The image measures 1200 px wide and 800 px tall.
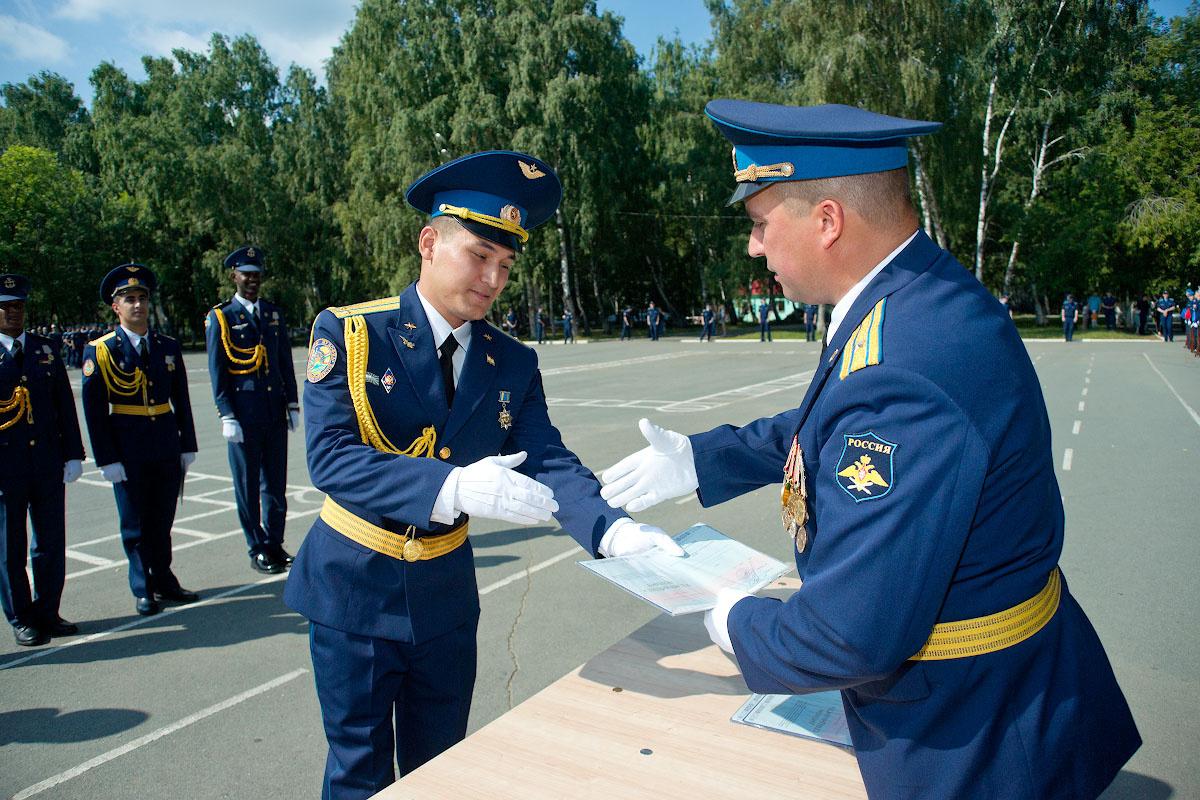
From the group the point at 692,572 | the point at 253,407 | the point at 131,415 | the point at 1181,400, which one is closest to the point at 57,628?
the point at 131,415

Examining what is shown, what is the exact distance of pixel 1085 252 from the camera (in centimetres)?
3275

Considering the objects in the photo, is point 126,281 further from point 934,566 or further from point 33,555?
point 934,566

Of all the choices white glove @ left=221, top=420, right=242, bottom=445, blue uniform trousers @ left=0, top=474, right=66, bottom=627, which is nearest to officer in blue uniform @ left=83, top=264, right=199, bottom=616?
white glove @ left=221, top=420, right=242, bottom=445

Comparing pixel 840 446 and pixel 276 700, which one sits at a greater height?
pixel 840 446

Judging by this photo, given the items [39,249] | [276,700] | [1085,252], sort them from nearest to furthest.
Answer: [276,700] < [1085,252] < [39,249]

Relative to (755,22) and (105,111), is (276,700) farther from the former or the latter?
(105,111)

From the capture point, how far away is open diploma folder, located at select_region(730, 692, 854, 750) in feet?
6.75

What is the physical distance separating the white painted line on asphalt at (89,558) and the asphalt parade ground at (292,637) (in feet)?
0.08

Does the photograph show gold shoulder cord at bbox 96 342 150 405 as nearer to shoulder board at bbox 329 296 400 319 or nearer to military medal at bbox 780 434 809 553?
shoulder board at bbox 329 296 400 319

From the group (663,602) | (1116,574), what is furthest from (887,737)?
(1116,574)

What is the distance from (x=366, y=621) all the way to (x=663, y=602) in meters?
0.99

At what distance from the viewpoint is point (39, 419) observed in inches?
199

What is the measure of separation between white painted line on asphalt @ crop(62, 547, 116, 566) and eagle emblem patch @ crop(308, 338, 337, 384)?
5.10 m

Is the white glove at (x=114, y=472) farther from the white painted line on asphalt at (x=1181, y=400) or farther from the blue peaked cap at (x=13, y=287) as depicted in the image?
the white painted line on asphalt at (x=1181, y=400)
